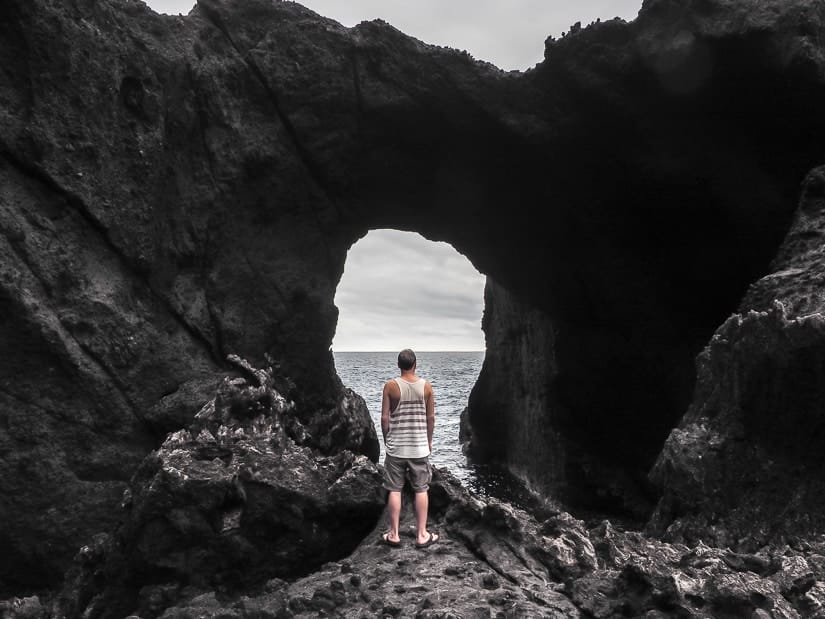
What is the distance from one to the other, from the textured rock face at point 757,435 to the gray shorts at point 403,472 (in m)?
4.19

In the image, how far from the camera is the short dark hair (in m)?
6.76

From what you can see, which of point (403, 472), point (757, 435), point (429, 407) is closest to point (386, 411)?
point (429, 407)

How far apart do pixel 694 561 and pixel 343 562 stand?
11.1 feet

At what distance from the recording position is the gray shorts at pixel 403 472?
263 inches

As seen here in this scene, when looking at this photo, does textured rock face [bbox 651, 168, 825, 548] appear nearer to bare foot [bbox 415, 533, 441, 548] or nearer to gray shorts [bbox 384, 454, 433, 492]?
bare foot [bbox 415, 533, 441, 548]

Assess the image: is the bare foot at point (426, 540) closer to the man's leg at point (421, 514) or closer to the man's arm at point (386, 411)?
the man's leg at point (421, 514)

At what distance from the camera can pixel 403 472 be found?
6785 mm

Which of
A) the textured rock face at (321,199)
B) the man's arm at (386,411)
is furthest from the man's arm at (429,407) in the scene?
the textured rock face at (321,199)

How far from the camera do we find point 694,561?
5613 millimetres

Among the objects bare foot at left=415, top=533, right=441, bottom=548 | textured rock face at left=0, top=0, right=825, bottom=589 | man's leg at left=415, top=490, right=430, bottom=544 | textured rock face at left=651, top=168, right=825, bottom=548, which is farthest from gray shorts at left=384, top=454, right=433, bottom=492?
textured rock face at left=0, top=0, right=825, bottom=589

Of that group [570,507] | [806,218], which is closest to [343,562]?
[806,218]

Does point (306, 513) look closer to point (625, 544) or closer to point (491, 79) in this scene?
point (625, 544)

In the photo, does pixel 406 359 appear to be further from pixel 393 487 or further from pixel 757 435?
pixel 757 435

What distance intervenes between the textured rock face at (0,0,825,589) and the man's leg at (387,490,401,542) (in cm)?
593
